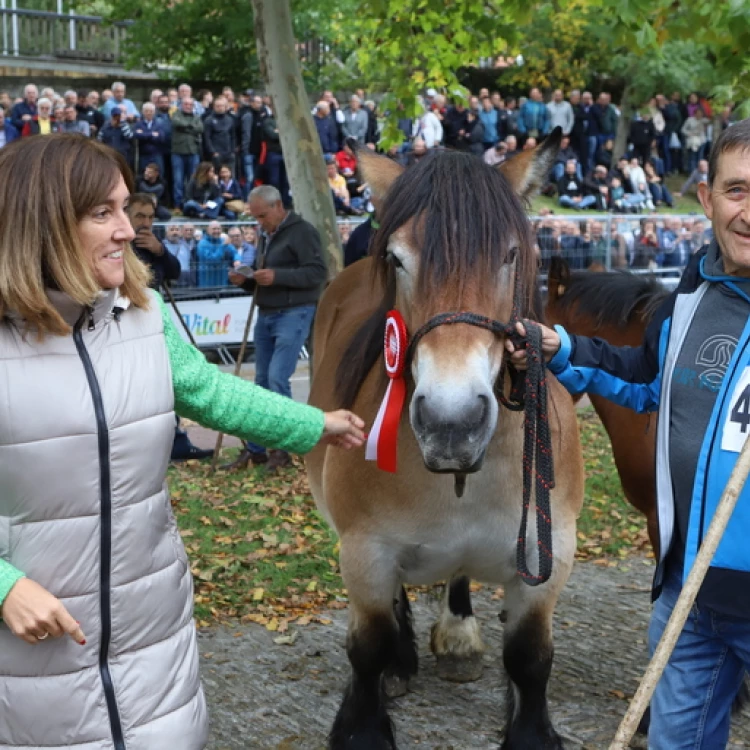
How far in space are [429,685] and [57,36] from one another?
2678cm

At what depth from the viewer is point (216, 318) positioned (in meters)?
13.3

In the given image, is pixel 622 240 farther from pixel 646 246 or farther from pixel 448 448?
pixel 448 448

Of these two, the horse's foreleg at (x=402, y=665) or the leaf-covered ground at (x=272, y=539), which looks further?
the leaf-covered ground at (x=272, y=539)

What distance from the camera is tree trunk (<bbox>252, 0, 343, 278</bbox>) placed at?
10.5m

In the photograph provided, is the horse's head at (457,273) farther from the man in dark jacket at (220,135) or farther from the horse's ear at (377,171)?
the man in dark jacket at (220,135)

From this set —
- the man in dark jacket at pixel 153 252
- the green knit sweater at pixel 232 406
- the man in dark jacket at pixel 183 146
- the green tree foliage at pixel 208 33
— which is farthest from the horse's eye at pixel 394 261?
the green tree foliage at pixel 208 33

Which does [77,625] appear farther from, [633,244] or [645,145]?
[645,145]

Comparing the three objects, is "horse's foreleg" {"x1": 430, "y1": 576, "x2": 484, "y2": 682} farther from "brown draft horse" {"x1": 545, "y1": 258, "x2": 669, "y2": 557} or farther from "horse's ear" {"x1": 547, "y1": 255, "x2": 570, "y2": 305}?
"horse's ear" {"x1": 547, "y1": 255, "x2": 570, "y2": 305}

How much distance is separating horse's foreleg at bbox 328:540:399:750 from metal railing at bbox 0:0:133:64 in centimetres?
2520

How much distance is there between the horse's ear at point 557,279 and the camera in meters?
5.79

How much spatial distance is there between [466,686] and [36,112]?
1430 centimetres

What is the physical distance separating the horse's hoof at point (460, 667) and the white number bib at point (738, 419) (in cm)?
263

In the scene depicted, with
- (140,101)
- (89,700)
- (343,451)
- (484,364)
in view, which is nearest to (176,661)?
(89,700)

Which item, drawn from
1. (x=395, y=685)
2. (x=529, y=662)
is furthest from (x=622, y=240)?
(x=529, y=662)
